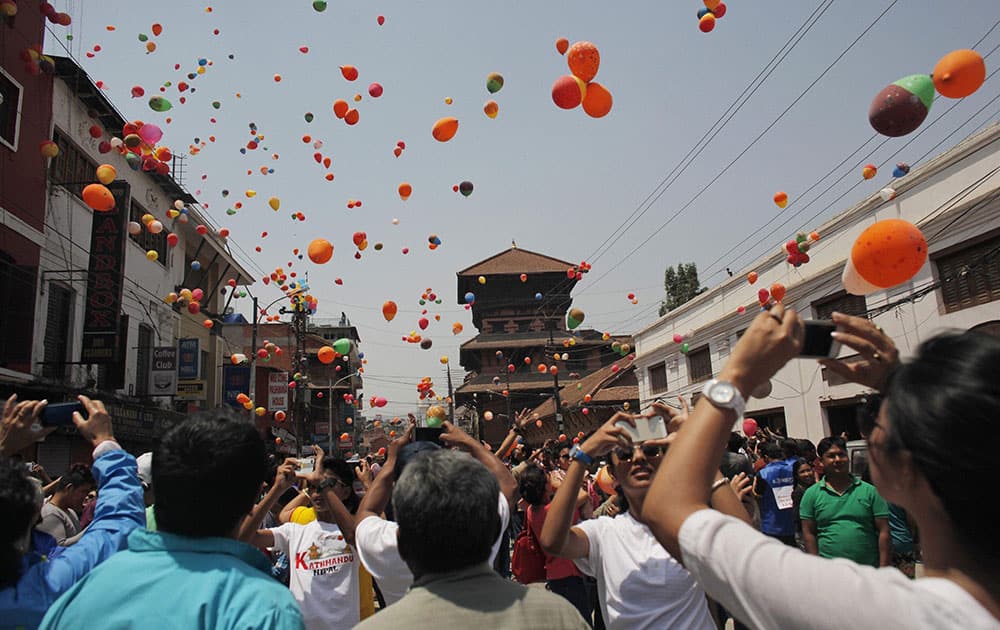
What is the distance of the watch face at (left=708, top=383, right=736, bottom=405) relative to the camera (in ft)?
4.12

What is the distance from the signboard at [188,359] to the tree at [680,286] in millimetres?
27549

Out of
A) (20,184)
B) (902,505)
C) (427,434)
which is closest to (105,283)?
(20,184)

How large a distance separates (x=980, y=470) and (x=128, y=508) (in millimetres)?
2166

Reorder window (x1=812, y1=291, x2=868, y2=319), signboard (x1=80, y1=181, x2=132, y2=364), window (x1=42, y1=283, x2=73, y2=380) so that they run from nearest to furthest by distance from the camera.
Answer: window (x1=42, y1=283, x2=73, y2=380) < signboard (x1=80, y1=181, x2=132, y2=364) < window (x1=812, y1=291, x2=868, y2=319)

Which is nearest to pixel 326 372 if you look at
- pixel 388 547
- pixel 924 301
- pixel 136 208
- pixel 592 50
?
pixel 136 208

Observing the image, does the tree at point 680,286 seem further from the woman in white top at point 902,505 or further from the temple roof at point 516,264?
the woman in white top at point 902,505

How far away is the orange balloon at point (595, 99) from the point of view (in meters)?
7.34

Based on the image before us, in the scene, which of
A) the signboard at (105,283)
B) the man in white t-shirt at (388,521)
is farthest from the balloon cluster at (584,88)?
the signboard at (105,283)

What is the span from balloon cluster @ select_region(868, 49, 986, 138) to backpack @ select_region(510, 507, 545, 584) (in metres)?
4.50

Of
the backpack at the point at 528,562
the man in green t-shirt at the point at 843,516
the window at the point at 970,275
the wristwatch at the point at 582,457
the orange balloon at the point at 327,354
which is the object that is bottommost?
the backpack at the point at 528,562

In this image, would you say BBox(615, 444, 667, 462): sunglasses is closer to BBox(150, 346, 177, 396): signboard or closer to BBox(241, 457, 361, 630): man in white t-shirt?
BBox(241, 457, 361, 630): man in white t-shirt

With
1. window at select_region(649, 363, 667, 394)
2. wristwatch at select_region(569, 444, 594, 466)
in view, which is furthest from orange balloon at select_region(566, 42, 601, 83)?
window at select_region(649, 363, 667, 394)

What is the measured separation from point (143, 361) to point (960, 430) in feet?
70.6

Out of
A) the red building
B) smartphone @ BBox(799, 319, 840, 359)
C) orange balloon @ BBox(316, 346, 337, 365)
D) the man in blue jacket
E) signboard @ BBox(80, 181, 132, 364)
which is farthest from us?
signboard @ BBox(80, 181, 132, 364)
